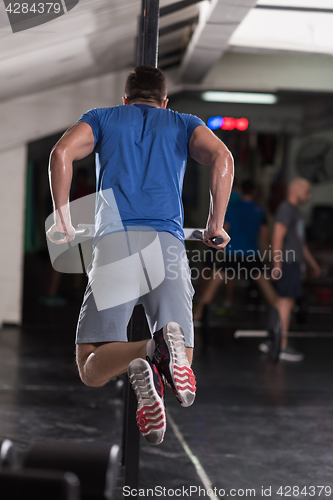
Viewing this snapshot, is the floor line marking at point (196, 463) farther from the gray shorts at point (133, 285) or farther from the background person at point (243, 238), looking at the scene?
the background person at point (243, 238)

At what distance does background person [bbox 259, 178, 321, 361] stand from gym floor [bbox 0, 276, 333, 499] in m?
0.62

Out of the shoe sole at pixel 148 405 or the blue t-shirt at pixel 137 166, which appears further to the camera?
the blue t-shirt at pixel 137 166

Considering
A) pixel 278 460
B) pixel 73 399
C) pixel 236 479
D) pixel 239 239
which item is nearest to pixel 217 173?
pixel 236 479

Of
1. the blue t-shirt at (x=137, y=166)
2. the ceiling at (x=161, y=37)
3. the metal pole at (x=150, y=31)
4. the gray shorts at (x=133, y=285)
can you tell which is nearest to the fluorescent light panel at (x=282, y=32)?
the ceiling at (x=161, y=37)

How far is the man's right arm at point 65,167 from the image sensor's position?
5.70 feet

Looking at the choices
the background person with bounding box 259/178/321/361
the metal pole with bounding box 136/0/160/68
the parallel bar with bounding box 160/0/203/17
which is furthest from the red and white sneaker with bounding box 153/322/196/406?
the background person with bounding box 259/178/321/361

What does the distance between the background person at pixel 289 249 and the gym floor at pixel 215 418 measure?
622 millimetres

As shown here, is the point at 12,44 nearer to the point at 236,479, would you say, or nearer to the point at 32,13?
the point at 32,13

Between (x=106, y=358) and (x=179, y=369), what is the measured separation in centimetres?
27

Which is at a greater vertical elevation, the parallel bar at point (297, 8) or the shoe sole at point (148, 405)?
the parallel bar at point (297, 8)

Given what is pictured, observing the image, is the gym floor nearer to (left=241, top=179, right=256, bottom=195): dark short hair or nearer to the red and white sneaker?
the red and white sneaker

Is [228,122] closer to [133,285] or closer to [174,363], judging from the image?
[133,285]

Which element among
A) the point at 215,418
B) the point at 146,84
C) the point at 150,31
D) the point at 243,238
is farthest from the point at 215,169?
the point at 243,238

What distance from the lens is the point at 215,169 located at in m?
1.80
